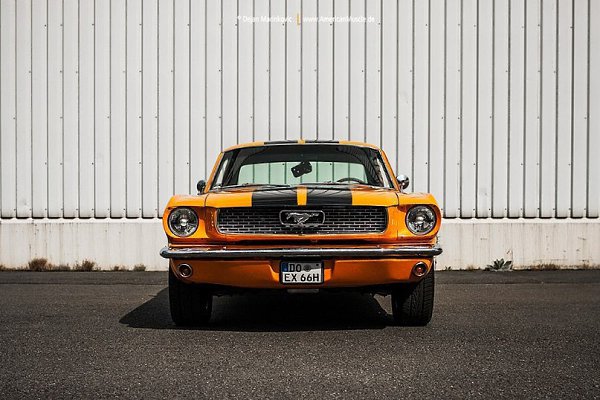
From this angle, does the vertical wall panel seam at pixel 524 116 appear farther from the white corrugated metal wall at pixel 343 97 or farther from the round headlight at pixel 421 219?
the round headlight at pixel 421 219

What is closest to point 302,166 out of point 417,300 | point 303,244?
point 303,244

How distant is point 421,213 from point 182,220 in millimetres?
1622

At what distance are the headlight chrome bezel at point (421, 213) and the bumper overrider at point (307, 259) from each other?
0.13 meters

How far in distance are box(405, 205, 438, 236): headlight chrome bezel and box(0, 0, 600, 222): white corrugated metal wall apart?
4.36 metres

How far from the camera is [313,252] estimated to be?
4500 millimetres

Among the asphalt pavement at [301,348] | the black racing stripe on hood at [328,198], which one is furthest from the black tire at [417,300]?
the black racing stripe on hood at [328,198]

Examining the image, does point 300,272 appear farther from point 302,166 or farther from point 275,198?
point 302,166

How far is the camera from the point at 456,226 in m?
8.85

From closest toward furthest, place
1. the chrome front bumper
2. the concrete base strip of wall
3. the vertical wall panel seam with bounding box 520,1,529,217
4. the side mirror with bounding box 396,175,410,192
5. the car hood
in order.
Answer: the chrome front bumper, the car hood, the side mirror with bounding box 396,175,410,192, the concrete base strip of wall, the vertical wall panel seam with bounding box 520,1,529,217

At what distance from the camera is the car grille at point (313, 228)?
462 cm

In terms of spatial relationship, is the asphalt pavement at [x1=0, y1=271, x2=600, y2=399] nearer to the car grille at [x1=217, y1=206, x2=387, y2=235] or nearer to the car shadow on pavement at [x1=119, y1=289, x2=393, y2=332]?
the car shadow on pavement at [x1=119, y1=289, x2=393, y2=332]

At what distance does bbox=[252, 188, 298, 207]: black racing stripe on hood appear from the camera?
4.60 metres

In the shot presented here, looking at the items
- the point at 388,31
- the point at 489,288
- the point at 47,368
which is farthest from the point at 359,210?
the point at 388,31

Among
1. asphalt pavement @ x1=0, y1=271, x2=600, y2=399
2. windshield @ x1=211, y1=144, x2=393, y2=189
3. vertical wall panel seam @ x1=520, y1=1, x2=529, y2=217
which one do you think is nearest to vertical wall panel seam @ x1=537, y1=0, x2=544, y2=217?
vertical wall panel seam @ x1=520, y1=1, x2=529, y2=217
